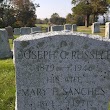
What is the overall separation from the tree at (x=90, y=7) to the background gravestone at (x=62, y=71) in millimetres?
44560

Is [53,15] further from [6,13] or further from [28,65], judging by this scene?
[28,65]

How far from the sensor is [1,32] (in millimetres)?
14656

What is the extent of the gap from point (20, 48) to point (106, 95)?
5.30 feet

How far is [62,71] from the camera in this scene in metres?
5.31

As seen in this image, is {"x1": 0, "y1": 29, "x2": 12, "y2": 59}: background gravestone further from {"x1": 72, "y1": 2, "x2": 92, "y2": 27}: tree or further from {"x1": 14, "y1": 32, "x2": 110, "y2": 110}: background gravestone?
{"x1": 72, "y1": 2, "x2": 92, "y2": 27}: tree

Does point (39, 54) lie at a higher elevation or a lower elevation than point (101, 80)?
higher

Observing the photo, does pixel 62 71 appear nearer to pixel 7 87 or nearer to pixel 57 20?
pixel 7 87

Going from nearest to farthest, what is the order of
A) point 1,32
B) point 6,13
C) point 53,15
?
point 1,32 < point 6,13 < point 53,15

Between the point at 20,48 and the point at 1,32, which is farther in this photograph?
the point at 1,32

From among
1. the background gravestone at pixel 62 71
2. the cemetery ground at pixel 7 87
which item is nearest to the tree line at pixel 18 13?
the cemetery ground at pixel 7 87

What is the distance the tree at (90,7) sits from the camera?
49406mm

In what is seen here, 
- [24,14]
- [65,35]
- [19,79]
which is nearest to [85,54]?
[65,35]

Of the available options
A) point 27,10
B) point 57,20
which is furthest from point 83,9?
point 57,20

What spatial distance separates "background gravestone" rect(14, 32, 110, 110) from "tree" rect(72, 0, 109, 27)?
44560 millimetres
